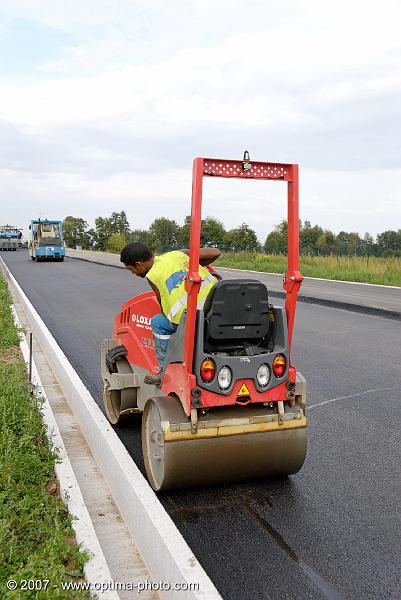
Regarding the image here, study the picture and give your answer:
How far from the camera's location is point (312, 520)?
13.0 ft

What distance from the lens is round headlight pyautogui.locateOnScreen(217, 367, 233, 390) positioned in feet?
12.9

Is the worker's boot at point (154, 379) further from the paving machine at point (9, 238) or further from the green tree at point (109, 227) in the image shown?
the green tree at point (109, 227)

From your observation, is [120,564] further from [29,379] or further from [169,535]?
[29,379]

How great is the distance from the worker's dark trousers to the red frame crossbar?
1.78 ft

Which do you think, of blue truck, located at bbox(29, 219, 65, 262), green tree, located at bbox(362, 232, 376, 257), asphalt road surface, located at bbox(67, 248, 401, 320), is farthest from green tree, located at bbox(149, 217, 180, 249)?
asphalt road surface, located at bbox(67, 248, 401, 320)

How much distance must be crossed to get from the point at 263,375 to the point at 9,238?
58.5 m

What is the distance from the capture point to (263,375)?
160 inches

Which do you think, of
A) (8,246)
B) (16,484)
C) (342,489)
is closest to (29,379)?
(16,484)

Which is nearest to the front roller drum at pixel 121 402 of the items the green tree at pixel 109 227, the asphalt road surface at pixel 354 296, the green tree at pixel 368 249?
the asphalt road surface at pixel 354 296

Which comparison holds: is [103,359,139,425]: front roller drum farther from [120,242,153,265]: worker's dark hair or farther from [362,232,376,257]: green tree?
[362,232,376,257]: green tree

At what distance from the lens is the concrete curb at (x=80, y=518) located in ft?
10.3

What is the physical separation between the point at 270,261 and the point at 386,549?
34068 mm

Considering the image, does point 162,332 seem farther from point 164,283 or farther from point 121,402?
point 121,402

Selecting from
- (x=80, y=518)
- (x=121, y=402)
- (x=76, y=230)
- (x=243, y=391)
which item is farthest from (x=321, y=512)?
(x=76, y=230)
